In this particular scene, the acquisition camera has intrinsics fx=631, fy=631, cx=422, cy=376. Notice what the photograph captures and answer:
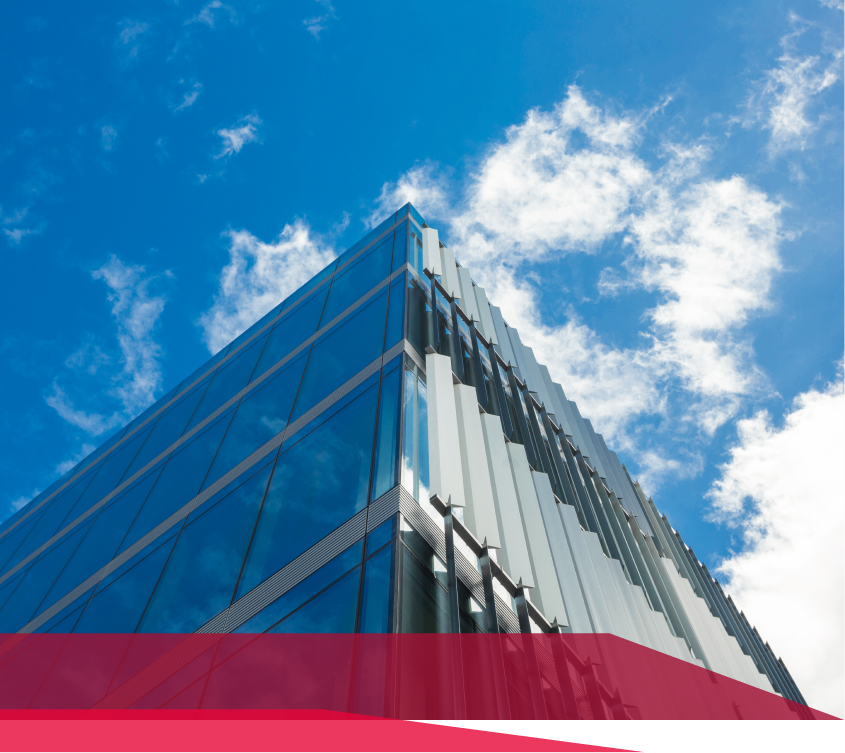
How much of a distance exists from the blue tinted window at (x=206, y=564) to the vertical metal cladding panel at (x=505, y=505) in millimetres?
4440

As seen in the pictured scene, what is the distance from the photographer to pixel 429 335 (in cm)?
1384

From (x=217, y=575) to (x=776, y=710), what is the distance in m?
11.9

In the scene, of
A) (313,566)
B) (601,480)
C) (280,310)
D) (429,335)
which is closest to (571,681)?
(313,566)

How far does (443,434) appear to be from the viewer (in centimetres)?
1031

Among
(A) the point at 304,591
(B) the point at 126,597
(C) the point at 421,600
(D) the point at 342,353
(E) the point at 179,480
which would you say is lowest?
(C) the point at 421,600

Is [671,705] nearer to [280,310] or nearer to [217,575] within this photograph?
[217,575]

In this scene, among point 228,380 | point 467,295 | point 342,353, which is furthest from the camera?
point 228,380

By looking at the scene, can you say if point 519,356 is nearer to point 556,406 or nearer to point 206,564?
point 556,406

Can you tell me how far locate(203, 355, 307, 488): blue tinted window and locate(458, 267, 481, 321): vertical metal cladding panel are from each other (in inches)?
179

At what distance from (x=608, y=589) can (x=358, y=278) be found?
1118 cm

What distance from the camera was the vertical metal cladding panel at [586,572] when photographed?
9.34 metres

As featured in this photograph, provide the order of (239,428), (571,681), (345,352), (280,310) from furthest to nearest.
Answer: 1. (280,310)
2. (239,428)
3. (345,352)
4. (571,681)

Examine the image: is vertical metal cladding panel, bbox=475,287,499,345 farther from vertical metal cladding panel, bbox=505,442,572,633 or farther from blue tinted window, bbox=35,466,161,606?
blue tinted window, bbox=35,466,161,606

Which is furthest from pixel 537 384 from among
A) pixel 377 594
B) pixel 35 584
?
pixel 35 584
